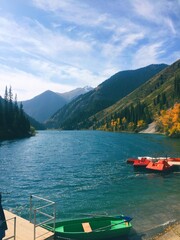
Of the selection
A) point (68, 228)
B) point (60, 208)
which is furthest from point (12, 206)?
point (68, 228)

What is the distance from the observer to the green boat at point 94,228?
25.7 metres

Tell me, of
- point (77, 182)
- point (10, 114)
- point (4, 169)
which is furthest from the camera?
point (10, 114)

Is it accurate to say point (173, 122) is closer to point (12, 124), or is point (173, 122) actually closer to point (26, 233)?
point (12, 124)

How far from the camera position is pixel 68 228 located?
1086 inches

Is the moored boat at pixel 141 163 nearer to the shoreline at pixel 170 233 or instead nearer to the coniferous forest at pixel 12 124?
the shoreline at pixel 170 233

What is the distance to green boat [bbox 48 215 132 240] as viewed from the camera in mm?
25703

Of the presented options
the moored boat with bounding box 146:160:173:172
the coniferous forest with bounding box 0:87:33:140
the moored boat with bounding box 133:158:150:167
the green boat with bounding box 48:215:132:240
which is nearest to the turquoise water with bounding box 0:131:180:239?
the moored boat with bounding box 133:158:150:167

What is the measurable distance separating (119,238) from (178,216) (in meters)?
10.7

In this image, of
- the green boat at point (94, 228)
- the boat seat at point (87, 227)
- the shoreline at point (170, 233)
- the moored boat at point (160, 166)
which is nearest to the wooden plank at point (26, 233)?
the green boat at point (94, 228)

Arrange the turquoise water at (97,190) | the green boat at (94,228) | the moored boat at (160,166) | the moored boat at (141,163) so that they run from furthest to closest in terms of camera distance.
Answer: the moored boat at (141,163) < the moored boat at (160,166) < the turquoise water at (97,190) < the green boat at (94,228)

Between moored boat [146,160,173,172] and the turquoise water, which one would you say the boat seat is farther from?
moored boat [146,160,173,172]

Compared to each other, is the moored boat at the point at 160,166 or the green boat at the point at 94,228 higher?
the moored boat at the point at 160,166

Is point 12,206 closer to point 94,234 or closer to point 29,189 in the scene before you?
point 29,189

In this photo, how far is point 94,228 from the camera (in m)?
28.3
